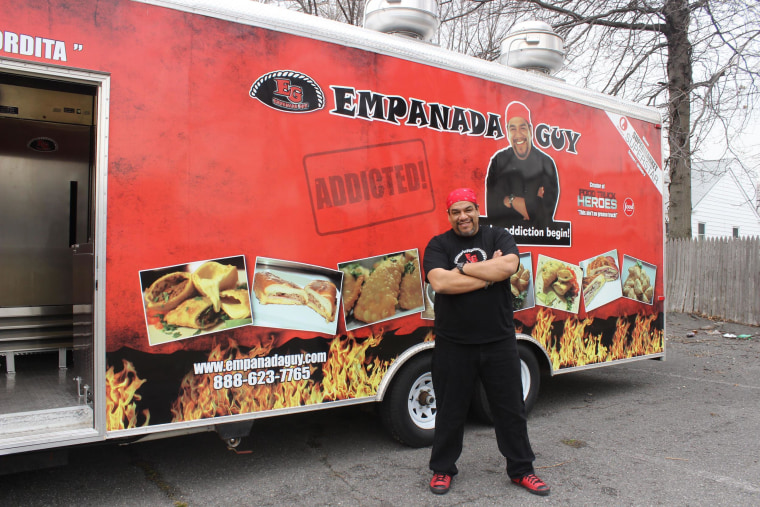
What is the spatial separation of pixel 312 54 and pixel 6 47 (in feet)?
5.81

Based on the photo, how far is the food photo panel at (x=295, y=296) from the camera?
3.60m

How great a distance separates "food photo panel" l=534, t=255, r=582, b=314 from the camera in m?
5.02

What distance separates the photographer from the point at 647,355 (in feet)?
19.8

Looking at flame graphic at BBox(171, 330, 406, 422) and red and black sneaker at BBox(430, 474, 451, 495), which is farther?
red and black sneaker at BBox(430, 474, 451, 495)

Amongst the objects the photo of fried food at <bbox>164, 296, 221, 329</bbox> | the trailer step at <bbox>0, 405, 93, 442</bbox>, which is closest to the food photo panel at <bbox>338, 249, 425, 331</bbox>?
the photo of fried food at <bbox>164, 296, 221, 329</bbox>

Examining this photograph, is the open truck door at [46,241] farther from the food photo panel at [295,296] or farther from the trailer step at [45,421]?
the food photo panel at [295,296]

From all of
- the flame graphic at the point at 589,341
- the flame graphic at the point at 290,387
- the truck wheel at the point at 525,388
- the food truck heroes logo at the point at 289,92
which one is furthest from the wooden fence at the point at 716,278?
the food truck heroes logo at the point at 289,92

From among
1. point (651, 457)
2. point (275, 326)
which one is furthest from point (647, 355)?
point (275, 326)

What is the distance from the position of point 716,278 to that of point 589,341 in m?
8.14

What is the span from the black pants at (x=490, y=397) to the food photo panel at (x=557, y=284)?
1.49 meters

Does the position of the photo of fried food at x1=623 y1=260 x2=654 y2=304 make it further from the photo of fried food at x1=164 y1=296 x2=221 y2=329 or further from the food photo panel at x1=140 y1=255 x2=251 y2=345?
the photo of fried food at x1=164 y1=296 x2=221 y2=329

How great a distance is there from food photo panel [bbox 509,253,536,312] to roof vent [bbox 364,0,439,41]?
6.95 feet

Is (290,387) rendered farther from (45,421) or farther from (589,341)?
(589,341)

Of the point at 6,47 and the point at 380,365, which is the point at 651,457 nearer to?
the point at 380,365
